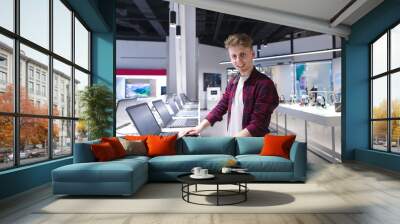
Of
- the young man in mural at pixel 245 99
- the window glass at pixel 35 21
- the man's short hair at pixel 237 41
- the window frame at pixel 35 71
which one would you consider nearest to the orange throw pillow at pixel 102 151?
the window frame at pixel 35 71

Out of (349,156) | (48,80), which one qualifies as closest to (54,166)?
(48,80)

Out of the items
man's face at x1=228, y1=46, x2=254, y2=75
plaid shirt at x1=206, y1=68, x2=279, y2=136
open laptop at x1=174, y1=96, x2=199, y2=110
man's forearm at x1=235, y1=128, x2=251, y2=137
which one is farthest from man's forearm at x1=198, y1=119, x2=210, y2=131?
open laptop at x1=174, y1=96, x2=199, y2=110

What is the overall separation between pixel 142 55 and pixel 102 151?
1490 cm

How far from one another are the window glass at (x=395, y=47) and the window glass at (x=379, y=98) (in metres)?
0.48

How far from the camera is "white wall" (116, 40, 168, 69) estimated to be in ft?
64.3

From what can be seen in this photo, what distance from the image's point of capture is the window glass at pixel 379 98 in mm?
8242

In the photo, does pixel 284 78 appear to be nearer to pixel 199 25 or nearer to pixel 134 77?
pixel 199 25

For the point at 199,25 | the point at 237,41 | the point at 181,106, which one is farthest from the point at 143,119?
the point at 199,25

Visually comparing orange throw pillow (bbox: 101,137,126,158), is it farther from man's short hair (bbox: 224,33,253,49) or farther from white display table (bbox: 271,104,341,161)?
white display table (bbox: 271,104,341,161)

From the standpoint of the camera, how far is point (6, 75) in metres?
4.91

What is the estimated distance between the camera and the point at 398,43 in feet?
25.2

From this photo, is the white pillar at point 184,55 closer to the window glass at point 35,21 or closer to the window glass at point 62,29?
the window glass at point 62,29

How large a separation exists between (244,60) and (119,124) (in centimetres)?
343

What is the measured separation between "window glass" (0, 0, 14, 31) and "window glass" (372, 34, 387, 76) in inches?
270
